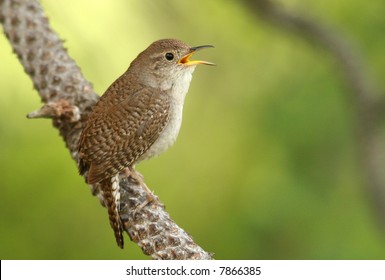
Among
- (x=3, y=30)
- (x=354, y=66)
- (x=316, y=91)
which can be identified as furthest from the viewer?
(x=316, y=91)

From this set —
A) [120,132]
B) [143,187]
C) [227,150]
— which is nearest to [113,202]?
[143,187]

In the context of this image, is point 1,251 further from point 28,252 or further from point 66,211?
point 66,211

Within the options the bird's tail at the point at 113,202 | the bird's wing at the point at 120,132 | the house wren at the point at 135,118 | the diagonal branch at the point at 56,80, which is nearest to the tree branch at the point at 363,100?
the house wren at the point at 135,118

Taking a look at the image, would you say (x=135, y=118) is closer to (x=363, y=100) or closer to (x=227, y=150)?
(x=363, y=100)

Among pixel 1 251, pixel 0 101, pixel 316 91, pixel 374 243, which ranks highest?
pixel 316 91

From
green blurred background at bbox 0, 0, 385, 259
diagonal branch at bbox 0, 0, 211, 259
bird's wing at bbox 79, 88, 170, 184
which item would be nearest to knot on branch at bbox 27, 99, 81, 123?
diagonal branch at bbox 0, 0, 211, 259

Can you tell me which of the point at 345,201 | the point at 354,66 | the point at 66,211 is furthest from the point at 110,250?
the point at 354,66
